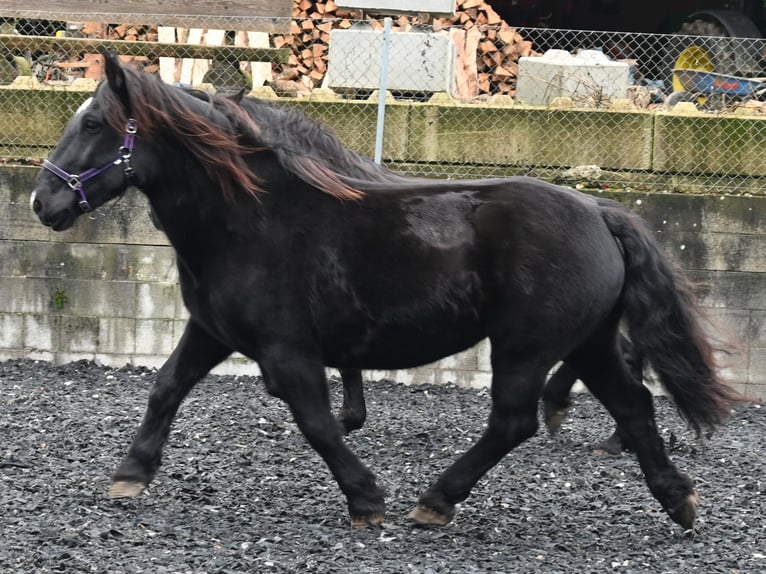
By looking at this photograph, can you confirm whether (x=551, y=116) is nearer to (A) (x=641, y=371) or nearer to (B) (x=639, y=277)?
(A) (x=641, y=371)

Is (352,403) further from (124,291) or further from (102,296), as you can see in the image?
(102,296)

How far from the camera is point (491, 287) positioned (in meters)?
5.34

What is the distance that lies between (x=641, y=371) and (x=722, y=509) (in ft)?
3.36

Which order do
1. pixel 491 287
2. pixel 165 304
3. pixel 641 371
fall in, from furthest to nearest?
pixel 165 304 → pixel 641 371 → pixel 491 287

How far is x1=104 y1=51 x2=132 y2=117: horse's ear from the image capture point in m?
5.25

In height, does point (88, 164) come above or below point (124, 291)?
above

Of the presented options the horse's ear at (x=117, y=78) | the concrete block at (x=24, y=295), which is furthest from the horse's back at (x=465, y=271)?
the concrete block at (x=24, y=295)

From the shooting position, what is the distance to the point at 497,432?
17.7 feet

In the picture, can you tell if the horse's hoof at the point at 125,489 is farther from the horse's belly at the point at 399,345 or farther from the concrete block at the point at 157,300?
the concrete block at the point at 157,300

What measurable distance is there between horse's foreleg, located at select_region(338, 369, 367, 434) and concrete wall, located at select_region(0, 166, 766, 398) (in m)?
2.02

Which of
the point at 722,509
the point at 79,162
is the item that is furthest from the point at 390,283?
the point at 722,509

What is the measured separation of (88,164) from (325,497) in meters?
1.87

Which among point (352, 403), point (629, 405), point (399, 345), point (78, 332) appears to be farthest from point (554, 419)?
point (78, 332)

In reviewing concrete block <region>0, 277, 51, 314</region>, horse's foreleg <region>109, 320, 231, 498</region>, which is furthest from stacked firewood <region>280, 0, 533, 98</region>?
horse's foreleg <region>109, 320, 231, 498</region>
